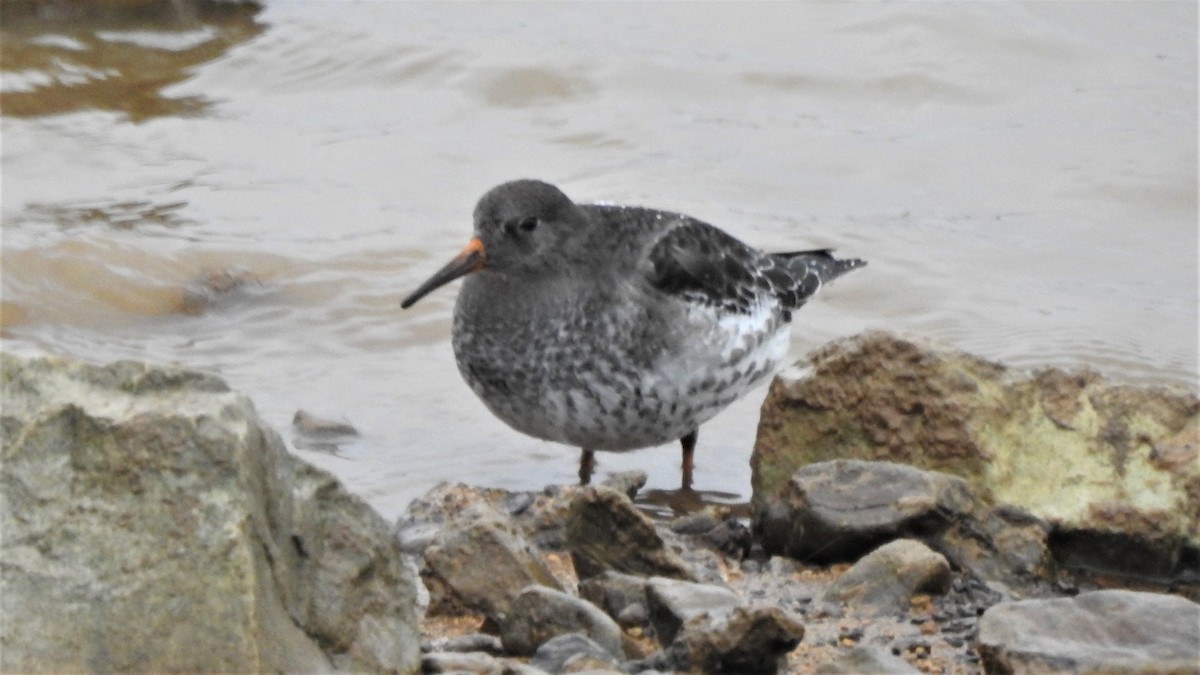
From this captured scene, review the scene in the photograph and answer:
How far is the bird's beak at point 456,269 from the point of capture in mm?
6625

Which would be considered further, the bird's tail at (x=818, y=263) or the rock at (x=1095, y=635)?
the bird's tail at (x=818, y=263)

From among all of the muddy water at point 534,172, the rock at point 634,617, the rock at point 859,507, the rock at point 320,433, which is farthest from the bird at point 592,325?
the rock at point 634,617

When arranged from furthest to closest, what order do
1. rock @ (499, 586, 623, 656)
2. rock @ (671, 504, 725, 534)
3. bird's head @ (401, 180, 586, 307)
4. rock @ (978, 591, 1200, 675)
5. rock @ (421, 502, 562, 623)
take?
1. bird's head @ (401, 180, 586, 307)
2. rock @ (671, 504, 725, 534)
3. rock @ (421, 502, 562, 623)
4. rock @ (499, 586, 623, 656)
5. rock @ (978, 591, 1200, 675)

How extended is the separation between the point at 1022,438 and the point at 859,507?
0.85 meters

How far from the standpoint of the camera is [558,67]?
13.1m

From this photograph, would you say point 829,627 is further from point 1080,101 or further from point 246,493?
point 1080,101

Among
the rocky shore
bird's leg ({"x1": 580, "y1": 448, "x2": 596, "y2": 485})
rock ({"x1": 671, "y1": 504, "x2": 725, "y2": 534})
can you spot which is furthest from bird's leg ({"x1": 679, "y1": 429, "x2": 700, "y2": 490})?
rock ({"x1": 671, "y1": 504, "x2": 725, "y2": 534})

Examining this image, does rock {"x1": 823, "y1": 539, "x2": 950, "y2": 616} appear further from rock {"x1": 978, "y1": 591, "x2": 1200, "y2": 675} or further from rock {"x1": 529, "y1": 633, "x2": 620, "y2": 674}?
rock {"x1": 529, "y1": 633, "x2": 620, "y2": 674}

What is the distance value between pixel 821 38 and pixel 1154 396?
8.31 m

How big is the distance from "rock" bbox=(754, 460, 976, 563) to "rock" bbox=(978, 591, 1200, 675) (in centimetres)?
107

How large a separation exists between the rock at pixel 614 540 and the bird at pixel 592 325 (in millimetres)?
1460

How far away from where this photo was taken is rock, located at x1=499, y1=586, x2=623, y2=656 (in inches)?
171

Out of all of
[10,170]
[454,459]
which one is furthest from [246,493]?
[10,170]

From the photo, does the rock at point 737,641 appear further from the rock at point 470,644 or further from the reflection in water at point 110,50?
the reflection in water at point 110,50
